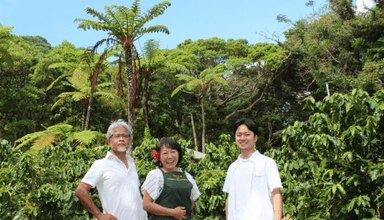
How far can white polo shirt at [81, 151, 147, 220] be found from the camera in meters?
2.38

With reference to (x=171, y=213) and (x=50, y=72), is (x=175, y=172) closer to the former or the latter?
(x=171, y=213)

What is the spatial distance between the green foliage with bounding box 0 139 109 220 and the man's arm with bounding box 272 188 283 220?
78.1 inches

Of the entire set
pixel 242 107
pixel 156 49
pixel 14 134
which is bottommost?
pixel 14 134

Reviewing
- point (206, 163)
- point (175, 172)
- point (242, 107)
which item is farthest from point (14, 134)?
point (175, 172)

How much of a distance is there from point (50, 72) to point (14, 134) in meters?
4.59

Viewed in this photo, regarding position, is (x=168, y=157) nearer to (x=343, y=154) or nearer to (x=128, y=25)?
(x=343, y=154)

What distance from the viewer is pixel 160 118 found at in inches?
837

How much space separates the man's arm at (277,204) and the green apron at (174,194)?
59 cm

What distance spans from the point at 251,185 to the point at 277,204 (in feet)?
0.75

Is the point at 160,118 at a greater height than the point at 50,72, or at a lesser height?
lesser

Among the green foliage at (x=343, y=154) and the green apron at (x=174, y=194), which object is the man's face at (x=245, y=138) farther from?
the green foliage at (x=343, y=154)

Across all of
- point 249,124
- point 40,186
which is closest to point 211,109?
point 40,186

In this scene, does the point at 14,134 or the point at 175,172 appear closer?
the point at 175,172

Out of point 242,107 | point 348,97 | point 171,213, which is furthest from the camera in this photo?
point 242,107
